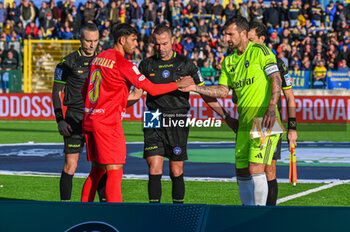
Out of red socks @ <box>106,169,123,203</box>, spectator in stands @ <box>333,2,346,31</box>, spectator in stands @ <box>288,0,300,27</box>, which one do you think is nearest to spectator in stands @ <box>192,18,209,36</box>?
spectator in stands @ <box>288,0,300,27</box>

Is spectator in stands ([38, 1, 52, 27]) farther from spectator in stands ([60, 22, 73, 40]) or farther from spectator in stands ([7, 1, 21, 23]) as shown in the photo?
spectator in stands ([60, 22, 73, 40])

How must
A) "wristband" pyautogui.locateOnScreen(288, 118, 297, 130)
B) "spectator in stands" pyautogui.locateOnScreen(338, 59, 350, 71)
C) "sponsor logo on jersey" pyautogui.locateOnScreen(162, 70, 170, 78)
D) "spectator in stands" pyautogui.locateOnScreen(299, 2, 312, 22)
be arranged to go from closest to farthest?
"wristband" pyautogui.locateOnScreen(288, 118, 297, 130), "sponsor logo on jersey" pyautogui.locateOnScreen(162, 70, 170, 78), "spectator in stands" pyautogui.locateOnScreen(338, 59, 350, 71), "spectator in stands" pyautogui.locateOnScreen(299, 2, 312, 22)

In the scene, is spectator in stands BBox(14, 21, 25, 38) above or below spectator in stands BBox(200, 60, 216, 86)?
above

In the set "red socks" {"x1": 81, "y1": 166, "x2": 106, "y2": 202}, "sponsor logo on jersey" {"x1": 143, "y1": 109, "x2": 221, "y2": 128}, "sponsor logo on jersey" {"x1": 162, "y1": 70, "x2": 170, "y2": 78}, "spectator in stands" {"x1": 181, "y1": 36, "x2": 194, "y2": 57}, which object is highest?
"sponsor logo on jersey" {"x1": 162, "y1": 70, "x2": 170, "y2": 78}

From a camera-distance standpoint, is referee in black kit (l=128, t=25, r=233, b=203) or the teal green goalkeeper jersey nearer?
the teal green goalkeeper jersey

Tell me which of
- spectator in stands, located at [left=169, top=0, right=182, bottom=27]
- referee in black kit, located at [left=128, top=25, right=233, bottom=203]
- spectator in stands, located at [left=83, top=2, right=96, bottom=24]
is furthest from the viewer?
spectator in stands, located at [left=169, top=0, right=182, bottom=27]

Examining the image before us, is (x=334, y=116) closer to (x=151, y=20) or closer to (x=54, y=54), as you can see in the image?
(x=151, y=20)

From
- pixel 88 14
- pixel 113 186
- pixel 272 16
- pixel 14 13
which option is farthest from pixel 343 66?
pixel 113 186

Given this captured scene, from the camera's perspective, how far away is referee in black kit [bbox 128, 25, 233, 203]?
856 cm

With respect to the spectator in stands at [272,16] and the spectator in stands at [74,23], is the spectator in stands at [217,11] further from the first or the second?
the spectator in stands at [74,23]

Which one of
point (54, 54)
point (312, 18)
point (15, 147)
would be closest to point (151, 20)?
point (54, 54)

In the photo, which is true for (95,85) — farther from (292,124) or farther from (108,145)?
(292,124)

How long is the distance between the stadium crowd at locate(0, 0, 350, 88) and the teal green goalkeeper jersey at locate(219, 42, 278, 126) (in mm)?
22867

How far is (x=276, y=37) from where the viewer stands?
3181 centimetres
